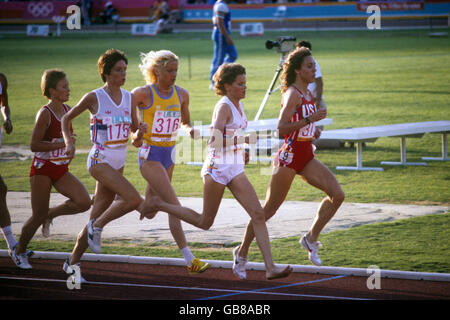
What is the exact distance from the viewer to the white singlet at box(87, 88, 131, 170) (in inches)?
288

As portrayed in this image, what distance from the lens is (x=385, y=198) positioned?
11422mm

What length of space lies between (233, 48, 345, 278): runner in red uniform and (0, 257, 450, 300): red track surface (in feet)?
1.16

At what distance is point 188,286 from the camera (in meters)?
7.25

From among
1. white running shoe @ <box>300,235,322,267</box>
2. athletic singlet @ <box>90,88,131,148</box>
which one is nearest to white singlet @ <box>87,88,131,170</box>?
athletic singlet @ <box>90,88,131,148</box>

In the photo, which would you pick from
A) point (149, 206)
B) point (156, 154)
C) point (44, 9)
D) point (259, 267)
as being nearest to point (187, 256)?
point (149, 206)

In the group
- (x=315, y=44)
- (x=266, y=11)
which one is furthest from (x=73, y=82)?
(x=266, y=11)

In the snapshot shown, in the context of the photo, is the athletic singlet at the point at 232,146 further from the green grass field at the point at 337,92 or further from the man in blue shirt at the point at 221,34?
the man in blue shirt at the point at 221,34

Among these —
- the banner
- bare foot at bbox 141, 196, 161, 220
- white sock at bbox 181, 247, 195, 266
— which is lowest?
white sock at bbox 181, 247, 195, 266

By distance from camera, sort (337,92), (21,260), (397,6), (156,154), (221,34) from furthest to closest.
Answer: (397,6), (337,92), (221,34), (21,260), (156,154)

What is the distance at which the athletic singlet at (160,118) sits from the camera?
7.61 m

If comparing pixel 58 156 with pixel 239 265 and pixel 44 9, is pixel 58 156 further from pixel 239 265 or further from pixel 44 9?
pixel 44 9

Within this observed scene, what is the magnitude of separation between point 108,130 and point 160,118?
0.56 m

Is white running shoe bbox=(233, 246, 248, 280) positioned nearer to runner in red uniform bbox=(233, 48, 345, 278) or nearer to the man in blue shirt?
runner in red uniform bbox=(233, 48, 345, 278)
